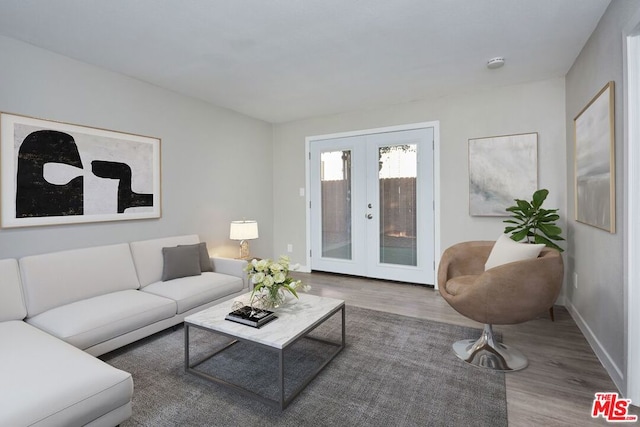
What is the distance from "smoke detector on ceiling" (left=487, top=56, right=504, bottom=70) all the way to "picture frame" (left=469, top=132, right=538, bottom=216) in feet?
2.94

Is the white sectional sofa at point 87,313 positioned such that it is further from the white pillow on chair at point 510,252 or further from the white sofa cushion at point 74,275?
the white pillow on chair at point 510,252

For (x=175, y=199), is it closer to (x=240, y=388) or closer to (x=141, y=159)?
(x=141, y=159)

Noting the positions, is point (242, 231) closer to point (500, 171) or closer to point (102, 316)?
point (102, 316)

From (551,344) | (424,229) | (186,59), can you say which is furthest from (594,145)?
(186,59)

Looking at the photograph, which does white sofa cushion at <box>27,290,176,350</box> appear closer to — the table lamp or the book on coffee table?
the book on coffee table

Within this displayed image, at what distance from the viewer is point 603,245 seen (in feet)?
7.38

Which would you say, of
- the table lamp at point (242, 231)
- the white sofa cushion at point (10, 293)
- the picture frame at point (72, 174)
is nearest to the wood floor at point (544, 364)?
the table lamp at point (242, 231)

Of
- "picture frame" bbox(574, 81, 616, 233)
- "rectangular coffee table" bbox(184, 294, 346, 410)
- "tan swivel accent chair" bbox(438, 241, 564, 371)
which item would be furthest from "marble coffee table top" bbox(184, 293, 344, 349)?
"picture frame" bbox(574, 81, 616, 233)

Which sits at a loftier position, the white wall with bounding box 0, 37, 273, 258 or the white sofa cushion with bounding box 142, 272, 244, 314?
the white wall with bounding box 0, 37, 273, 258

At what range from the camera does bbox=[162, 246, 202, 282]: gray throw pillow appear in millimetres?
3158

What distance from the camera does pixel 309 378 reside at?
203 cm

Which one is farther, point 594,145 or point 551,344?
point 551,344

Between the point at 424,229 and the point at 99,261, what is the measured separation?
359 cm

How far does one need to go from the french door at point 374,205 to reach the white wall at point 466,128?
17cm
